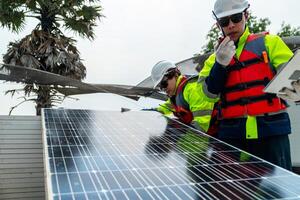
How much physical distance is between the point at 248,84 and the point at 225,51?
1.13 ft

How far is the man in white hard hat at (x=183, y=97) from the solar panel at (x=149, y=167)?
31 cm

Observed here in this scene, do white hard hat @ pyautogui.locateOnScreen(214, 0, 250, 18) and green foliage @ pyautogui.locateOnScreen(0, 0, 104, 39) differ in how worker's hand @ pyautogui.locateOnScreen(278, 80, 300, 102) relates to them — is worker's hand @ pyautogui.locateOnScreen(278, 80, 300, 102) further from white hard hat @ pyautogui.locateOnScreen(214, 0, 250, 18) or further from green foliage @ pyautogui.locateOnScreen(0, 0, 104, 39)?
green foliage @ pyautogui.locateOnScreen(0, 0, 104, 39)

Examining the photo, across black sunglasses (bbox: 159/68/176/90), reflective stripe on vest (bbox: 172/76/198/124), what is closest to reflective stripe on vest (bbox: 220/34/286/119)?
reflective stripe on vest (bbox: 172/76/198/124)

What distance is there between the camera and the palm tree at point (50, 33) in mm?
13773

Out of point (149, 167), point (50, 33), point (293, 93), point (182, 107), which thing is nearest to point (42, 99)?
point (50, 33)

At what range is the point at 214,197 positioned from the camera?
2049 millimetres

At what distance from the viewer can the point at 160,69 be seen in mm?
4727

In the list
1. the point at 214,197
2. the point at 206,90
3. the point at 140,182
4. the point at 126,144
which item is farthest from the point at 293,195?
the point at 206,90

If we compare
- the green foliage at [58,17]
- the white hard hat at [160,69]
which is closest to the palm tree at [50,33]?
the green foliage at [58,17]

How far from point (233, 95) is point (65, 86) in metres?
3.31

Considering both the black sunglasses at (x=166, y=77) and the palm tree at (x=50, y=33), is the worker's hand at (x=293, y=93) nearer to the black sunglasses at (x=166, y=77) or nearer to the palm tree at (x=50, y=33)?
the black sunglasses at (x=166, y=77)

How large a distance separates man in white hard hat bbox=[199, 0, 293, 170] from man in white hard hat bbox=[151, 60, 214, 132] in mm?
429

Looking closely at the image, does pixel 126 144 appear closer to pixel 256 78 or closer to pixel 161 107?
pixel 256 78

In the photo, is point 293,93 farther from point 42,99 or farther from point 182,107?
point 42,99
